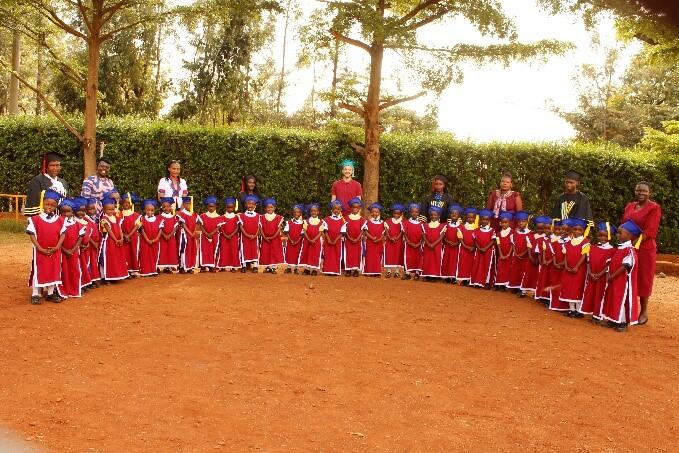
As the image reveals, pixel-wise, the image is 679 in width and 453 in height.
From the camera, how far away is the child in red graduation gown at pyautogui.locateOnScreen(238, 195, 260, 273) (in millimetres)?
11266

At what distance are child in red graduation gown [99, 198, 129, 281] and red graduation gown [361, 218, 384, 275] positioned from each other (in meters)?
4.28

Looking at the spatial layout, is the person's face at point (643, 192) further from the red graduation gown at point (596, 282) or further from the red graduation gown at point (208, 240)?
the red graduation gown at point (208, 240)

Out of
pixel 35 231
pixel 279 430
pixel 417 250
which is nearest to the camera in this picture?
pixel 279 430

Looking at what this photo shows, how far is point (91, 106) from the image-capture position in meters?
15.5

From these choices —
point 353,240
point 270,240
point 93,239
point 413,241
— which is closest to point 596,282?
point 413,241

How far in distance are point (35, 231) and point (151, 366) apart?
3.60 m

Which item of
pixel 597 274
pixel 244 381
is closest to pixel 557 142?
pixel 597 274

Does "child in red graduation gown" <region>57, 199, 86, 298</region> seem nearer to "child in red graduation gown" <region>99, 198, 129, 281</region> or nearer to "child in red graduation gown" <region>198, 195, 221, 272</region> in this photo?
"child in red graduation gown" <region>99, 198, 129, 281</region>

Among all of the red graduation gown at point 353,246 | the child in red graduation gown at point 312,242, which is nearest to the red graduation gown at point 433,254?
the red graduation gown at point 353,246

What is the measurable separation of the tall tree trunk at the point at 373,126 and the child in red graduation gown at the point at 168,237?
4981mm

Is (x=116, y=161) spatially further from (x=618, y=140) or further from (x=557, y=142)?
(x=618, y=140)

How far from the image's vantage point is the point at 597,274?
8430 millimetres

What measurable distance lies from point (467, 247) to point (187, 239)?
198 inches

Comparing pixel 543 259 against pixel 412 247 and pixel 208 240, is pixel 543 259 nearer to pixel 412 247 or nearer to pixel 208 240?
pixel 412 247
